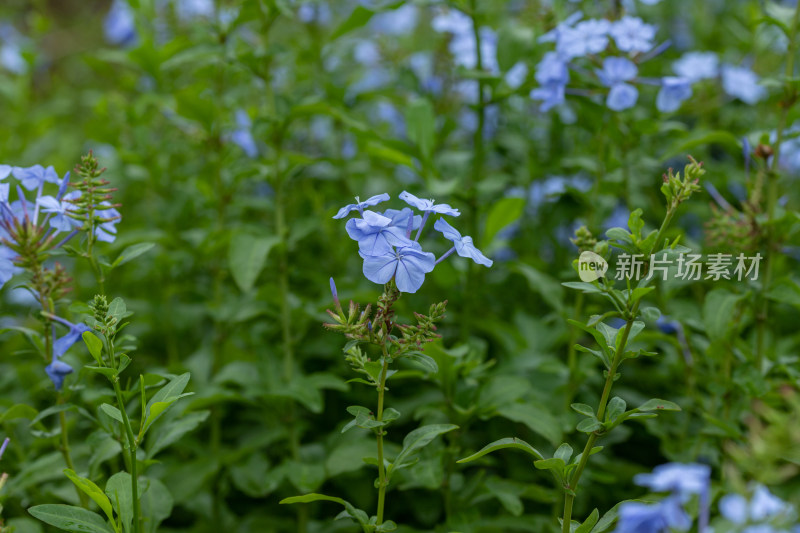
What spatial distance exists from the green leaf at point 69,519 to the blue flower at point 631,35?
2.01 meters

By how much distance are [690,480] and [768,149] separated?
1.52 metres

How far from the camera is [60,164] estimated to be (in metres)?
3.45

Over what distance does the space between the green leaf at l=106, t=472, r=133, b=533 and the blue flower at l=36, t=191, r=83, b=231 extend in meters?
0.62

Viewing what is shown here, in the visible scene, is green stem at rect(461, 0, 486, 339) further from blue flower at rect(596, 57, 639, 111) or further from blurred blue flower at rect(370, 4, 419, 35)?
blurred blue flower at rect(370, 4, 419, 35)

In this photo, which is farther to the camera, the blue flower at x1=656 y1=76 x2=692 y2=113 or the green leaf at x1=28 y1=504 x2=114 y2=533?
the blue flower at x1=656 y1=76 x2=692 y2=113

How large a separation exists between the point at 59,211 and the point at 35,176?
→ 304 millimetres

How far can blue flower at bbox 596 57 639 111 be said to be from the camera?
231 centimetres

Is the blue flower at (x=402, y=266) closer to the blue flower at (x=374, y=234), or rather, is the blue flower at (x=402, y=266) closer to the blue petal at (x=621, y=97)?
the blue flower at (x=374, y=234)

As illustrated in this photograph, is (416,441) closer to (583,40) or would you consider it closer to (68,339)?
(68,339)

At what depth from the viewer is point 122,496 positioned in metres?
1.68

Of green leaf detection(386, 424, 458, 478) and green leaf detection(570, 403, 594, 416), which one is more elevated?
green leaf detection(570, 403, 594, 416)

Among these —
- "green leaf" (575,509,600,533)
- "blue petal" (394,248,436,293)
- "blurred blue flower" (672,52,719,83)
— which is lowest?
"green leaf" (575,509,600,533)

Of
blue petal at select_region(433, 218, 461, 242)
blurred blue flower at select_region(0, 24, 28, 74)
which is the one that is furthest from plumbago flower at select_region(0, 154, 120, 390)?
blurred blue flower at select_region(0, 24, 28, 74)

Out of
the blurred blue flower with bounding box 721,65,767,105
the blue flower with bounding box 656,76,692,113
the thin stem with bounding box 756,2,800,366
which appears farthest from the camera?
the blurred blue flower with bounding box 721,65,767,105
